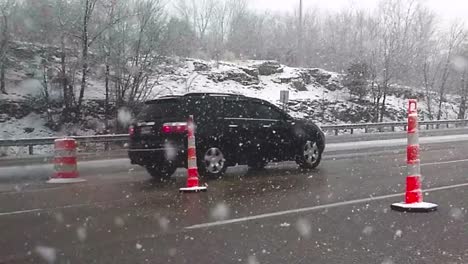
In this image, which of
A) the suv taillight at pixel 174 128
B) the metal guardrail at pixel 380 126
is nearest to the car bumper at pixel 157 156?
the suv taillight at pixel 174 128

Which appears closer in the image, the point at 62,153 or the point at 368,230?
the point at 368,230

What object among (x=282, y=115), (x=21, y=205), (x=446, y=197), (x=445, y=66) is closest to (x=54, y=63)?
(x=282, y=115)

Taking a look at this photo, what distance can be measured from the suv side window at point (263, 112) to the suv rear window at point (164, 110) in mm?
1701

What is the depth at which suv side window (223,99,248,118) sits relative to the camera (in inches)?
452

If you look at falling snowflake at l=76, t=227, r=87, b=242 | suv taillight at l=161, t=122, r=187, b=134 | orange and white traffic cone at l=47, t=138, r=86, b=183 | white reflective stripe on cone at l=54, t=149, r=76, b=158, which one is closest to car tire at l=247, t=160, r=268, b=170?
suv taillight at l=161, t=122, r=187, b=134

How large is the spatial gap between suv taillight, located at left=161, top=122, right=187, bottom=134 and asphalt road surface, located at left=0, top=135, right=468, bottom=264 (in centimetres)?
99

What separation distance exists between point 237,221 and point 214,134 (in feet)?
14.3

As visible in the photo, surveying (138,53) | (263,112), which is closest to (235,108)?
(263,112)

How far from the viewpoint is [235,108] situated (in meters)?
11.7

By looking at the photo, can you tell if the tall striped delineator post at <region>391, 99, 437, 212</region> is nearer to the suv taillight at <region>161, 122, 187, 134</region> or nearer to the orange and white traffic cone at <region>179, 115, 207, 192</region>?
the orange and white traffic cone at <region>179, 115, 207, 192</region>

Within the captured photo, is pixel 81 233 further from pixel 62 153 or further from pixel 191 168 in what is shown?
pixel 62 153

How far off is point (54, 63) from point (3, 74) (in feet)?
8.41

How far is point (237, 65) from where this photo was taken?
4481 centimetres

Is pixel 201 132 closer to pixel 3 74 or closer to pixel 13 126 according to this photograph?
pixel 13 126
